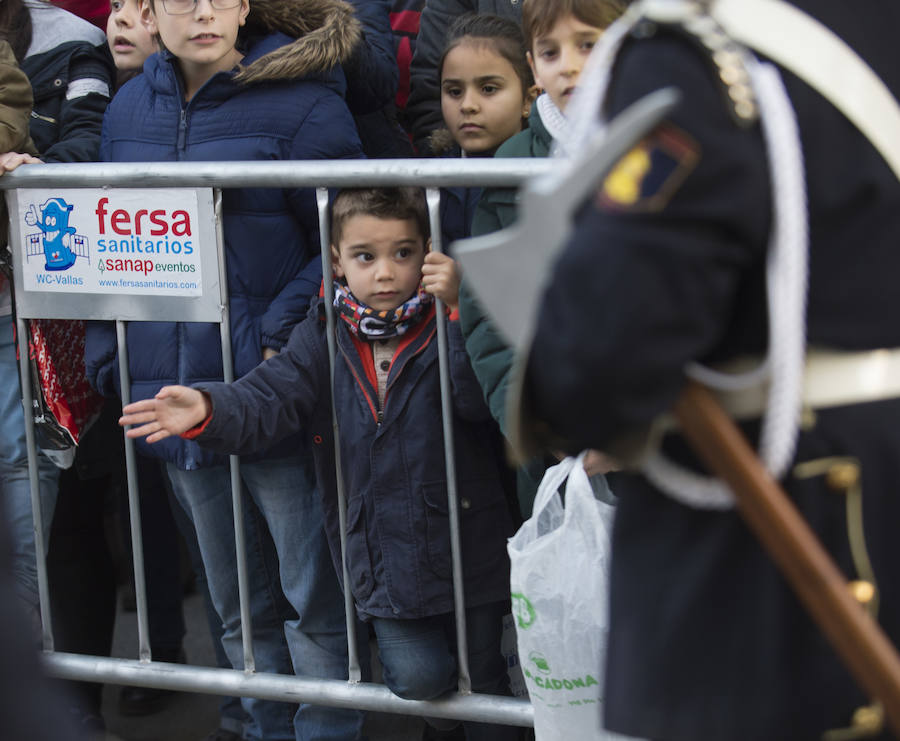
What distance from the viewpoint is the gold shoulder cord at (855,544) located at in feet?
5.06

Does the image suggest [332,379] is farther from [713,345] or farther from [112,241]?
[713,345]

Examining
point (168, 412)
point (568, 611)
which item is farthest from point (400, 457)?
point (568, 611)

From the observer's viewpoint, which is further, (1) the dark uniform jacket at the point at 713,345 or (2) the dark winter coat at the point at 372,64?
(2) the dark winter coat at the point at 372,64

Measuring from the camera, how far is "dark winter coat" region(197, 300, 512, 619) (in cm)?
305

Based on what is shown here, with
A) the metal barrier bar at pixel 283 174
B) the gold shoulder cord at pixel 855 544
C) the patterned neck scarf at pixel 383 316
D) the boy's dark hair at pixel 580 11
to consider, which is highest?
the boy's dark hair at pixel 580 11

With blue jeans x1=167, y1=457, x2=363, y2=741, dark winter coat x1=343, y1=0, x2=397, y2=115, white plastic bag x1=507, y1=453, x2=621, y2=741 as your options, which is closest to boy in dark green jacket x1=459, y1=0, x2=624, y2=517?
white plastic bag x1=507, y1=453, x2=621, y2=741

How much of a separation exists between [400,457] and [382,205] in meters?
0.60

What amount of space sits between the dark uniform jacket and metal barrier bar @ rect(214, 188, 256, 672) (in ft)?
5.56

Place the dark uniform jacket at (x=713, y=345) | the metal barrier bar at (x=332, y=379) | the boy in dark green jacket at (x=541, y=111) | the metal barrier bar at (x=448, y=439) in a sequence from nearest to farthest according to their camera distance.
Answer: the dark uniform jacket at (x=713, y=345) → the boy in dark green jacket at (x=541, y=111) → the metal barrier bar at (x=448, y=439) → the metal barrier bar at (x=332, y=379)

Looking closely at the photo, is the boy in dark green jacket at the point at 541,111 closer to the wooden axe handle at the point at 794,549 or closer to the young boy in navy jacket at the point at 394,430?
the young boy in navy jacket at the point at 394,430

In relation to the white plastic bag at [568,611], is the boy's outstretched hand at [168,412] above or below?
above

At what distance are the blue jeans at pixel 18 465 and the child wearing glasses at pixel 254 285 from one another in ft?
0.93

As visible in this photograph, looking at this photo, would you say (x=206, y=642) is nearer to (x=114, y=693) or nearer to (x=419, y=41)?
(x=114, y=693)

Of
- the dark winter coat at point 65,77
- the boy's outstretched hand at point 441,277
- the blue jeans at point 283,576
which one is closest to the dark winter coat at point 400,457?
the boy's outstretched hand at point 441,277
